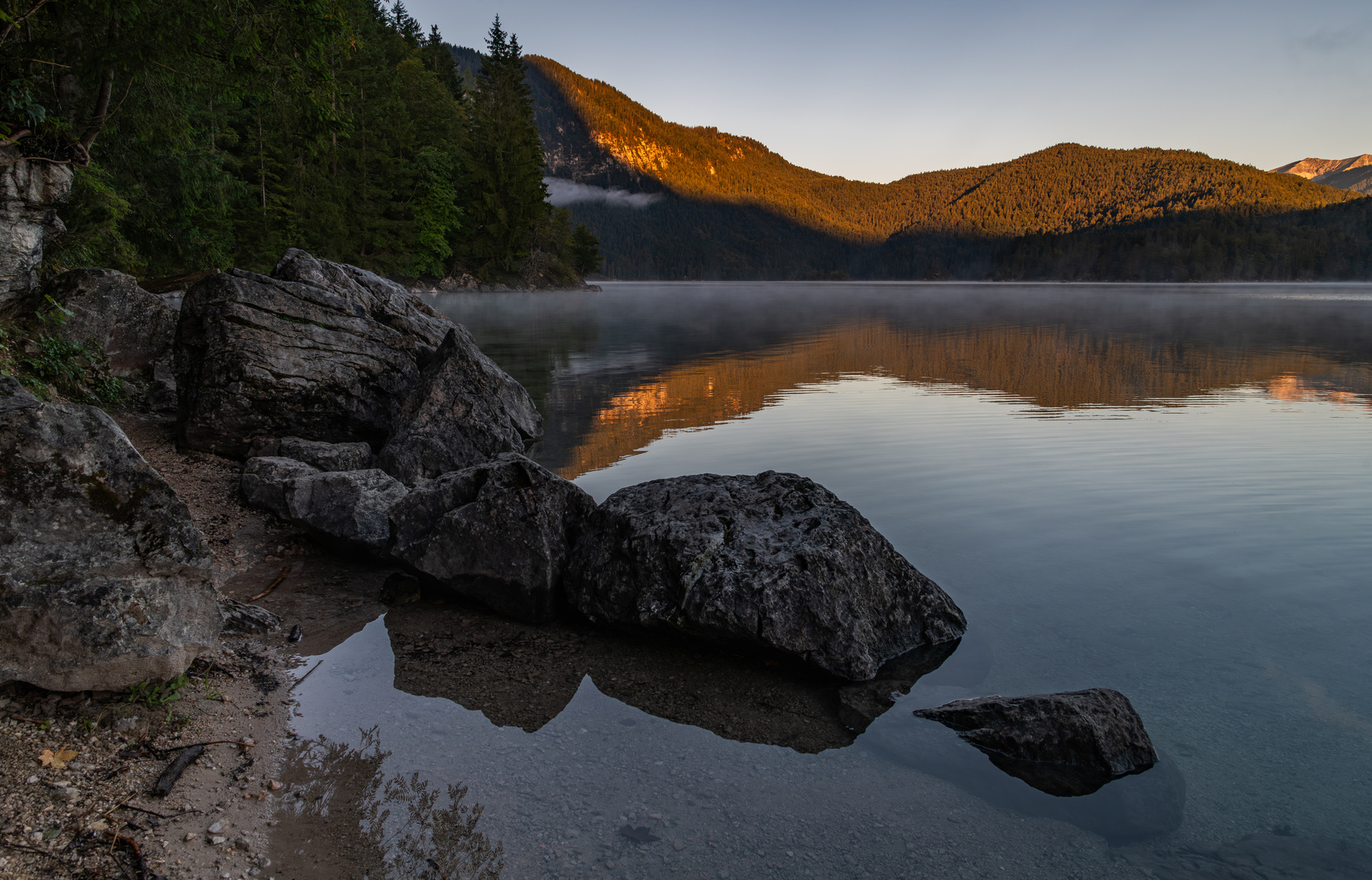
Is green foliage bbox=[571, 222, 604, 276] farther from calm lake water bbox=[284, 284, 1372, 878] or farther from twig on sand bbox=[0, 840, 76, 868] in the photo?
twig on sand bbox=[0, 840, 76, 868]

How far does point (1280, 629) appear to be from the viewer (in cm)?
560

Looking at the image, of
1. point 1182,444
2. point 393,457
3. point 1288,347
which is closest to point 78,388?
point 393,457

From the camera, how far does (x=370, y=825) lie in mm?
3338

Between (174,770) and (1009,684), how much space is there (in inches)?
192

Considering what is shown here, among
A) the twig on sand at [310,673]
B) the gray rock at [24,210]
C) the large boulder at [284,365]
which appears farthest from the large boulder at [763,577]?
the gray rock at [24,210]

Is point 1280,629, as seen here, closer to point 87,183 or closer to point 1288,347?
point 87,183

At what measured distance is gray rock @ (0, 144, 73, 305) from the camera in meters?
8.60

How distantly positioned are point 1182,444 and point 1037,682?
346 inches

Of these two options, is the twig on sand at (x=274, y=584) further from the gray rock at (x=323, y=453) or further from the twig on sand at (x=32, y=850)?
the twig on sand at (x=32, y=850)

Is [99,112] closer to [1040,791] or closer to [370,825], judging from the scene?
[370,825]

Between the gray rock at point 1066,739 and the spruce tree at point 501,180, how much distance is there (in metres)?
75.8

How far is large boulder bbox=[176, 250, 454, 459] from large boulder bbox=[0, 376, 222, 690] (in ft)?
15.9

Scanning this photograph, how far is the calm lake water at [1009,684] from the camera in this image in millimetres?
3432

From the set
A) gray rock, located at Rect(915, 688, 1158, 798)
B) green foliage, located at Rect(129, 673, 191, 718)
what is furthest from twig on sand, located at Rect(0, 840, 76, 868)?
gray rock, located at Rect(915, 688, 1158, 798)
